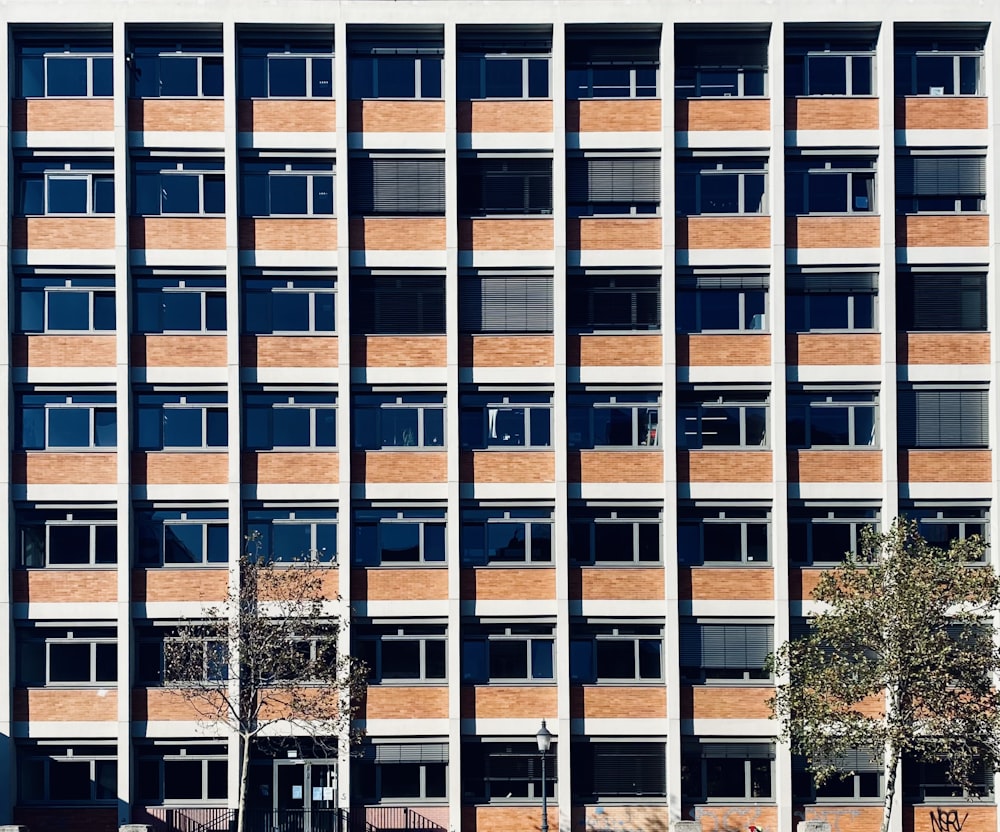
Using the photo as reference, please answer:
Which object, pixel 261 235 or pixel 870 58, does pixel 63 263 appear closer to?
pixel 261 235

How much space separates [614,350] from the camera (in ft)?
105

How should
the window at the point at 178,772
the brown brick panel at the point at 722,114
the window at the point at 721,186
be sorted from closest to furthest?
Answer: 1. the window at the point at 178,772
2. the brown brick panel at the point at 722,114
3. the window at the point at 721,186

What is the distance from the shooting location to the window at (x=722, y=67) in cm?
3275

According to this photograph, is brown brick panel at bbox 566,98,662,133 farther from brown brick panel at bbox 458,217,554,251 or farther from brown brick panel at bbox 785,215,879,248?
brown brick panel at bbox 785,215,879,248

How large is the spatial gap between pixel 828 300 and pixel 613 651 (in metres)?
10.6

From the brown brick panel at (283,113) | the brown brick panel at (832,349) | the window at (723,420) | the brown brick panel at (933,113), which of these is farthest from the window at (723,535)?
the brown brick panel at (283,113)

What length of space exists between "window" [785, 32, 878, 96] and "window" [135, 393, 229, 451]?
17.2 meters

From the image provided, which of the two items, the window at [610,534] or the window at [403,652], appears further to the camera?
the window at [610,534]

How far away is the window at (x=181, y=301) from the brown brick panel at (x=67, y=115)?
13.4ft

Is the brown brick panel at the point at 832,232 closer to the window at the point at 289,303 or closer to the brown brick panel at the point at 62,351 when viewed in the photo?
the window at the point at 289,303

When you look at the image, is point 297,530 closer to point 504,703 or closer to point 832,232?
point 504,703

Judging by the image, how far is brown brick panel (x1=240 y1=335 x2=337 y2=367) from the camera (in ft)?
104

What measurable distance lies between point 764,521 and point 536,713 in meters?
7.56

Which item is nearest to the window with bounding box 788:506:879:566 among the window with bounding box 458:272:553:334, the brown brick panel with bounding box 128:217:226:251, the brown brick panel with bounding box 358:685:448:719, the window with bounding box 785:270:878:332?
the window with bounding box 785:270:878:332
